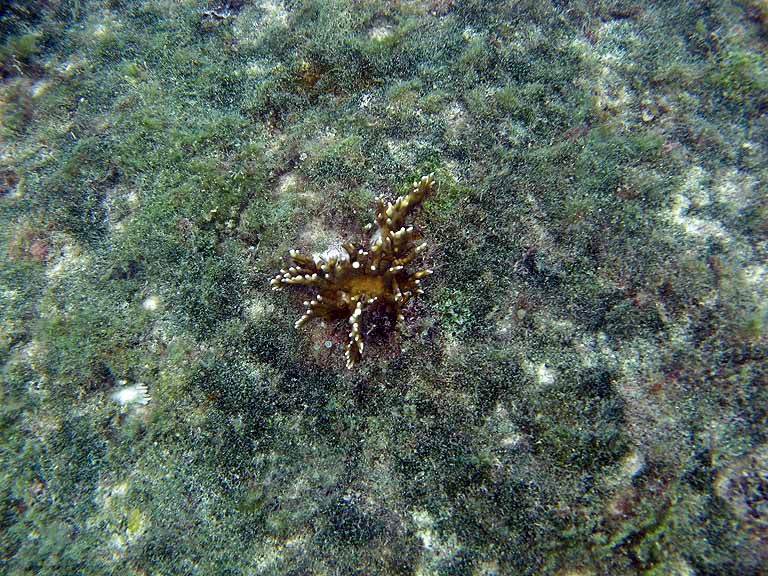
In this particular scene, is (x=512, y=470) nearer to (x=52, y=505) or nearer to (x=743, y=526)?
(x=743, y=526)

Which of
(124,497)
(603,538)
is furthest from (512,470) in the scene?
(124,497)

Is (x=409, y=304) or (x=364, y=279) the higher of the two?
(x=364, y=279)

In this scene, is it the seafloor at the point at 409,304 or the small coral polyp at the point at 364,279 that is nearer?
the seafloor at the point at 409,304

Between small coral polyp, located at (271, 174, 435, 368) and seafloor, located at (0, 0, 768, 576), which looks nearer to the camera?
seafloor, located at (0, 0, 768, 576)
